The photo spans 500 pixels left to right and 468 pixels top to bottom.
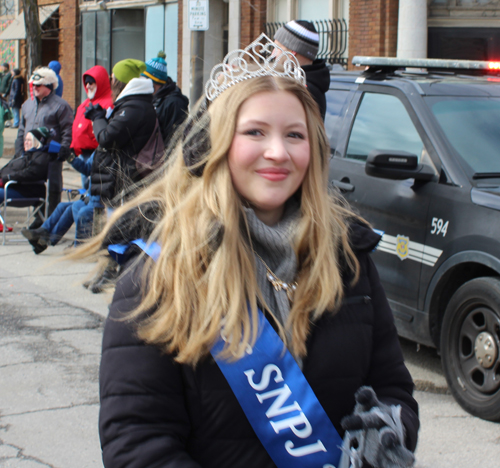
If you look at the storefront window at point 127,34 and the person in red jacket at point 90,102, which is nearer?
the person in red jacket at point 90,102

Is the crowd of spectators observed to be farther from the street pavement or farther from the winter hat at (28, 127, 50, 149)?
the street pavement

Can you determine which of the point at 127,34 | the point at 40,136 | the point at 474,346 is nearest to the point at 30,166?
the point at 40,136

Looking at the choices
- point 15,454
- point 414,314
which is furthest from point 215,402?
point 414,314

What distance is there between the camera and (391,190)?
15.2 ft

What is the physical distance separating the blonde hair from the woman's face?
0.08ft

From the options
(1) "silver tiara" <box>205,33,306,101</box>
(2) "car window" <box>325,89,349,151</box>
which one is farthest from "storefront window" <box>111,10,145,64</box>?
(1) "silver tiara" <box>205,33,306,101</box>

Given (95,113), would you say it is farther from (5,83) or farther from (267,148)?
(5,83)

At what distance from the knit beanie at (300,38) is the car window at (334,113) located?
0.51 m

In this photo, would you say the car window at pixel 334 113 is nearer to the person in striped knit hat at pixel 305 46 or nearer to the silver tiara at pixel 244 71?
the person in striped knit hat at pixel 305 46

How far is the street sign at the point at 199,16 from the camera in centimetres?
852

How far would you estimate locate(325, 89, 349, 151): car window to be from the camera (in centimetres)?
536

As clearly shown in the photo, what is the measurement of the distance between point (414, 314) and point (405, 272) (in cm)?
27

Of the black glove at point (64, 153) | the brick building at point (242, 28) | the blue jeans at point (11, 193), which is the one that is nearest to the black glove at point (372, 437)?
the black glove at point (64, 153)

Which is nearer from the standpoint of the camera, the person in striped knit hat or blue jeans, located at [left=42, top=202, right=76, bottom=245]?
the person in striped knit hat
